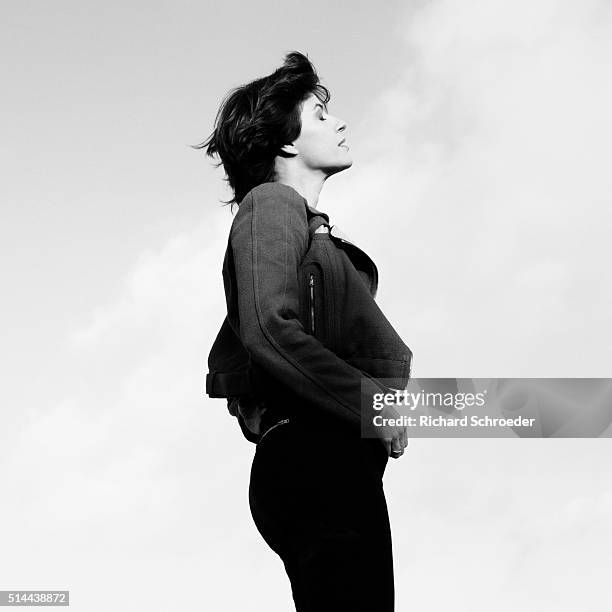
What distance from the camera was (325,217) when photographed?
113 inches

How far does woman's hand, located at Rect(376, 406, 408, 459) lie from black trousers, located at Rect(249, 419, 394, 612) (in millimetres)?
30

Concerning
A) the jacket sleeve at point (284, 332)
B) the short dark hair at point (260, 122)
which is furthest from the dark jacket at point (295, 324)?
the short dark hair at point (260, 122)

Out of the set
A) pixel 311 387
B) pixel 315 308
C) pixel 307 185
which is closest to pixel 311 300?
pixel 315 308

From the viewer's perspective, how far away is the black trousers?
7.50 ft

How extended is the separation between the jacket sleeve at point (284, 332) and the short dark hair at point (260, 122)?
0.55 metres

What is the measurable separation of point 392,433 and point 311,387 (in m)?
0.29

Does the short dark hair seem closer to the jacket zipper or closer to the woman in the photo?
the woman

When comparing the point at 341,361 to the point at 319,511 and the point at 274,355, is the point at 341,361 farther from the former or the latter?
the point at 319,511

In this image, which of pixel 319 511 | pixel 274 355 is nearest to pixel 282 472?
pixel 319 511

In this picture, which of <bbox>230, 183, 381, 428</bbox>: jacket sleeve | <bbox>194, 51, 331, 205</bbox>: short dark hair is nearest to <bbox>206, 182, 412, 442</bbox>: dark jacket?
<bbox>230, 183, 381, 428</bbox>: jacket sleeve

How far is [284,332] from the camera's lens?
2.45 meters

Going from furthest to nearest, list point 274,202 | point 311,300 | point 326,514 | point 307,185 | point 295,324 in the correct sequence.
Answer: point 307,185
point 274,202
point 311,300
point 295,324
point 326,514

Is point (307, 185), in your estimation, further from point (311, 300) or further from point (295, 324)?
point (295, 324)

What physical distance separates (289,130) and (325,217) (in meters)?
0.44
